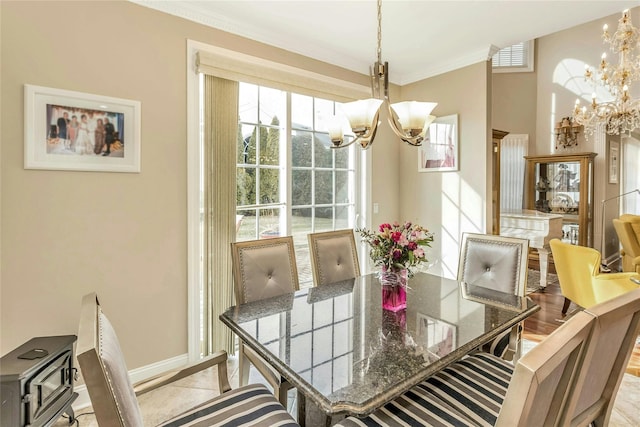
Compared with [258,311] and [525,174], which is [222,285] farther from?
[525,174]

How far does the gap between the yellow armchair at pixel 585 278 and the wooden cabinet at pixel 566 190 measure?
3379 mm

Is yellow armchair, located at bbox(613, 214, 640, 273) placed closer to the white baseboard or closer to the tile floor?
the tile floor

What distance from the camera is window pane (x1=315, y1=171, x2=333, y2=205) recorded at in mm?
3279

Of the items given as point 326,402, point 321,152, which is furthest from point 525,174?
point 326,402

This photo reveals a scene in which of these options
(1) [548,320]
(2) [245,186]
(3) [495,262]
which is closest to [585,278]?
(1) [548,320]

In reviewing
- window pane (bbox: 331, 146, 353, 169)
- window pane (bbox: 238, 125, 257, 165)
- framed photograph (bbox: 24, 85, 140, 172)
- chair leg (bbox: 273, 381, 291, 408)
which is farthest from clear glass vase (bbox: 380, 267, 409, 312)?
window pane (bbox: 331, 146, 353, 169)

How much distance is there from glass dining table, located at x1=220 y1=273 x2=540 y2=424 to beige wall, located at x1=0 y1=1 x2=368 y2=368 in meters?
0.99

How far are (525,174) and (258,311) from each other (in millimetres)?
6275

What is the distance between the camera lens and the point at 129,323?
2.21 metres

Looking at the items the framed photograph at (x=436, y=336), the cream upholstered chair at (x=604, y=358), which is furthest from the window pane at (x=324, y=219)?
the cream upholstered chair at (x=604, y=358)

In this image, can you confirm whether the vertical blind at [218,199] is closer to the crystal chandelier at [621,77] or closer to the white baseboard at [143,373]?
the white baseboard at [143,373]

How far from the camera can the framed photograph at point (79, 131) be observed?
1863 mm

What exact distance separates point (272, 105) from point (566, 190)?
5.66 metres

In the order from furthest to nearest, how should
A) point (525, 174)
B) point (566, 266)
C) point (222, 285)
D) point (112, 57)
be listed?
point (525, 174) → point (566, 266) → point (222, 285) → point (112, 57)
